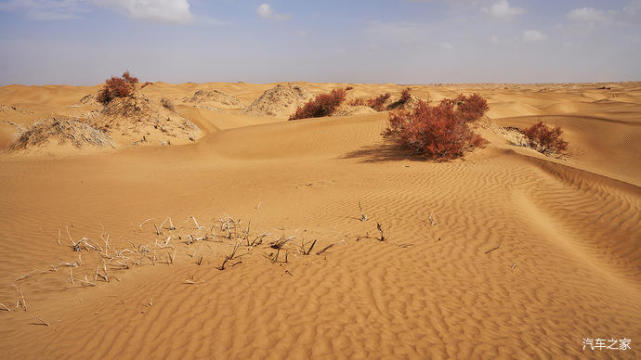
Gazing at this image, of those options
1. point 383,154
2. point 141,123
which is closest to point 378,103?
point 383,154

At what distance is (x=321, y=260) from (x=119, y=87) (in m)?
16.0

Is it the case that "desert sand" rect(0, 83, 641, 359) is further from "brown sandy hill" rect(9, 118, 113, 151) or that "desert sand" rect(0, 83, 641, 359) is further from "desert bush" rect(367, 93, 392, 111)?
"desert bush" rect(367, 93, 392, 111)

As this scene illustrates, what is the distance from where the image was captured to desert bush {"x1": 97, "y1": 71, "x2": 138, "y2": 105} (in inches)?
589

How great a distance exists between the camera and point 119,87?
588 inches

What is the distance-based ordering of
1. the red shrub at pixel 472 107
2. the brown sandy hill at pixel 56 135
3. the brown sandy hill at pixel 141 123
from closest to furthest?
the brown sandy hill at pixel 56 135 → the red shrub at pixel 472 107 → the brown sandy hill at pixel 141 123

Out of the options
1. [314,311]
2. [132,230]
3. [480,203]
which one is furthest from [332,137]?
[314,311]

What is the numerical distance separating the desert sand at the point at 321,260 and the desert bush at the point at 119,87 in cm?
641

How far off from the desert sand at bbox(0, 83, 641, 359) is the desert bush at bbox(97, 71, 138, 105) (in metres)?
6.41

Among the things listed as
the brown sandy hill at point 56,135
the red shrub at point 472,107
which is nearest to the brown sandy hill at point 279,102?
the red shrub at point 472,107

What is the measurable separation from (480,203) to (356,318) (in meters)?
4.38

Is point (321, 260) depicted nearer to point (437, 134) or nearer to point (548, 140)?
point (437, 134)

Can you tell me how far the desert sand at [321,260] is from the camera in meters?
2.52

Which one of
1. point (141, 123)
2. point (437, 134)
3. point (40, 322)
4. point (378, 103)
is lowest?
point (40, 322)

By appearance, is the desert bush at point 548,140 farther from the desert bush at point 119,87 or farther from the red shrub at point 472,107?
the desert bush at point 119,87
